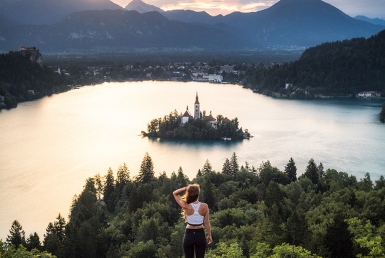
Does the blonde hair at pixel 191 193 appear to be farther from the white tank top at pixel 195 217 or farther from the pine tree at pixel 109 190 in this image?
the pine tree at pixel 109 190

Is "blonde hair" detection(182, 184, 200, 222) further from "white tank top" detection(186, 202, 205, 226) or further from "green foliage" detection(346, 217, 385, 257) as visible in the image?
"green foliage" detection(346, 217, 385, 257)

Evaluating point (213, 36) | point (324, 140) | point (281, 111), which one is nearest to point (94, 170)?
point (324, 140)

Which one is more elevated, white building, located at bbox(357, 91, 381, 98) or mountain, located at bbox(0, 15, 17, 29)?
mountain, located at bbox(0, 15, 17, 29)

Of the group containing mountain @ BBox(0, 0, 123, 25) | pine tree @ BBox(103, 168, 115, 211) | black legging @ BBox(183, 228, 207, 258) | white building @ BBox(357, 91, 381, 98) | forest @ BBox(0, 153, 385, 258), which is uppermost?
mountain @ BBox(0, 0, 123, 25)

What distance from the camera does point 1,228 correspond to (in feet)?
36.1

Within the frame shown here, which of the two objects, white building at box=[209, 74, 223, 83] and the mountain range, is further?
the mountain range

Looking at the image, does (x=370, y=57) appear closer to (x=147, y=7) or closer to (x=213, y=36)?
(x=213, y=36)

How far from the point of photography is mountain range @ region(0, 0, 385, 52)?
9369 cm

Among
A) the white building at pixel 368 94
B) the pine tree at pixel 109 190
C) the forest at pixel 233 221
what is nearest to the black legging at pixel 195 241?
the forest at pixel 233 221

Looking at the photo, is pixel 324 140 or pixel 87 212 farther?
pixel 324 140

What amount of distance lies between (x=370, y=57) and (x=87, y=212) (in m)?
33.7

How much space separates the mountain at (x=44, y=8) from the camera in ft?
382

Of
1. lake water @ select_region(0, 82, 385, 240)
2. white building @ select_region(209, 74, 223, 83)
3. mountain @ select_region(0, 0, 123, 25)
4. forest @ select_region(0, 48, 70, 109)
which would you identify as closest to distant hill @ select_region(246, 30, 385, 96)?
lake water @ select_region(0, 82, 385, 240)

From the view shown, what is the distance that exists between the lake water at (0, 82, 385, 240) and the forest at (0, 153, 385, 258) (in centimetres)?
125
